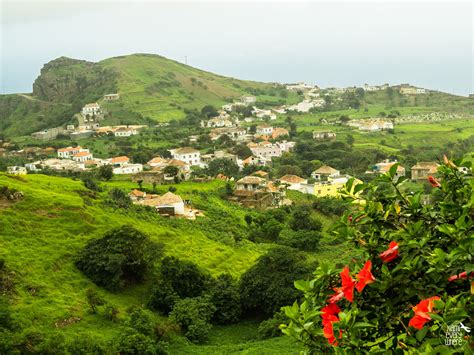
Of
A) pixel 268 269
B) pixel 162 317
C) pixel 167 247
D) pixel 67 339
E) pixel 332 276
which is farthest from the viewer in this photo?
pixel 167 247

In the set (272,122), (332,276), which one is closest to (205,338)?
(332,276)

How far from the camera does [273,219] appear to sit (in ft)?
113

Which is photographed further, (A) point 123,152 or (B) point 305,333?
(A) point 123,152

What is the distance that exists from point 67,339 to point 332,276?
1382 cm

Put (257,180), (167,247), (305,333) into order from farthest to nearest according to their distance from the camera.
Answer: (257,180) → (167,247) → (305,333)

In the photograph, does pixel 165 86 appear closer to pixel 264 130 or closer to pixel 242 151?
pixel 264 130

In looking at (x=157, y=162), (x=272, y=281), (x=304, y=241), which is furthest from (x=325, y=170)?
(x=272, y=281)

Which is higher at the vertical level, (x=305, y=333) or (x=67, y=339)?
(x=305, y=333)

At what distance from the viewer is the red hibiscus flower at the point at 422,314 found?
303 cm

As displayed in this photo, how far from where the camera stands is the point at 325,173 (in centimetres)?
5366

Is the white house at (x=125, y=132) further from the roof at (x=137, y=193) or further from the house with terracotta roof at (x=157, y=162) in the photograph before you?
the roof at (x=137, y=193)

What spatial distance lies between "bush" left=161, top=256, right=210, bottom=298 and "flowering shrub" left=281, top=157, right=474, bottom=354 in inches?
702

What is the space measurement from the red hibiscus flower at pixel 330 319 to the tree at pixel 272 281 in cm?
1688

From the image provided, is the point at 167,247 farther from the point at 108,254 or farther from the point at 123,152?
the point at 123,152
